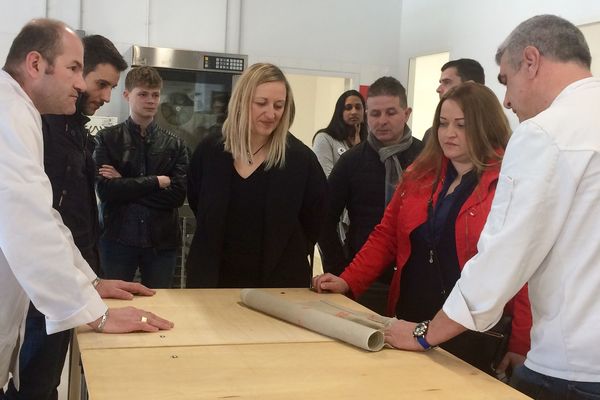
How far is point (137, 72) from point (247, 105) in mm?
1020

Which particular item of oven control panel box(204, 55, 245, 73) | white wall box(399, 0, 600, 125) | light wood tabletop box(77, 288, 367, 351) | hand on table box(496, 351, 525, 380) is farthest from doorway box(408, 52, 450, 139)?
hand on table box(496, 351, 525, 380)

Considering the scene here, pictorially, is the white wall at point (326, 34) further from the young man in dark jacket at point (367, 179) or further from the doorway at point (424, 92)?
the young man in dark jacket at point (367, 179)

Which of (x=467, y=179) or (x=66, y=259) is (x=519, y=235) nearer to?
(x=467, y=179)

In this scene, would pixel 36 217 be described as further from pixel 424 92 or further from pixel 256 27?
pixel 424 92

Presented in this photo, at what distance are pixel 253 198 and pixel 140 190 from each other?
34.2 inches

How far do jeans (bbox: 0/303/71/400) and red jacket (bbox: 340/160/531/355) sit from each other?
0.93 metres

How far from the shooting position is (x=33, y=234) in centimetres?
133

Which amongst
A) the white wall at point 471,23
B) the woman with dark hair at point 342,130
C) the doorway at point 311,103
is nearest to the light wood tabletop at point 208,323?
the woman with dark hair at point 342,130

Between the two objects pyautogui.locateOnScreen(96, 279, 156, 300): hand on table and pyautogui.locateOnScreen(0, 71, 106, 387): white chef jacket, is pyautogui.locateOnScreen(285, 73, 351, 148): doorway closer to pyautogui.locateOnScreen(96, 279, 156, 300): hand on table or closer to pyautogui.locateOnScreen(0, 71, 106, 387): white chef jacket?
pyautogui.locateOnScreen(96, 279, 156, 300): hand on table

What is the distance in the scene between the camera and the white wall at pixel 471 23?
3.58m

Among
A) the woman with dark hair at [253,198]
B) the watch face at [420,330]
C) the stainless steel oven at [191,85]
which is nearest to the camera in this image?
the watch face at [420,330]

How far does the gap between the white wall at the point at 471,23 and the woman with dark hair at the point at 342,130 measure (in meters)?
0.98

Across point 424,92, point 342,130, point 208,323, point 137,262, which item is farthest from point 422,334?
point 424,92

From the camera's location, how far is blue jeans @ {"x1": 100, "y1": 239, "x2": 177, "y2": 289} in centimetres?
286
